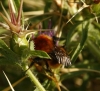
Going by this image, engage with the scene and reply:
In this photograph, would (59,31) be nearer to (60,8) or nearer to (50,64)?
(60,8)

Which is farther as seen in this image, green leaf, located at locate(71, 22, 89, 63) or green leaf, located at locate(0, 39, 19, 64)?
green leaf, located at locate(71, 22, 89, 63)

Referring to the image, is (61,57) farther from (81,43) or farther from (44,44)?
(81,43)

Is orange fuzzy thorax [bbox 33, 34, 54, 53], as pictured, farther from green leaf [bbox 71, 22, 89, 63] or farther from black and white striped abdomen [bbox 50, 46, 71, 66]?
green leaf [bbox 71, 22, 89, 63]

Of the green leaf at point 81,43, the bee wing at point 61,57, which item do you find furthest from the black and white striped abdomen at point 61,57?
the green leaf at point 81,43

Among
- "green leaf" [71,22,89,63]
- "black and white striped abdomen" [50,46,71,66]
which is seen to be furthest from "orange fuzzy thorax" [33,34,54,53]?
"green leaf" [71,22,89,63]

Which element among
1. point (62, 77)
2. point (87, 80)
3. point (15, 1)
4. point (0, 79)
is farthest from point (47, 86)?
point (0, 79)

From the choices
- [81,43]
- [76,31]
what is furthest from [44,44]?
[76,31]

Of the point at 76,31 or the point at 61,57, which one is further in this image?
the point at 76,31

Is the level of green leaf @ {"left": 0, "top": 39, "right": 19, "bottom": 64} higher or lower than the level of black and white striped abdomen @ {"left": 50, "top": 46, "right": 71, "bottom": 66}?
higher

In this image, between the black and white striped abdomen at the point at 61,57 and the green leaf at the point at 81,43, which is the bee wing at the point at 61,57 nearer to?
the black and white striped abdomen at the point at 61,57

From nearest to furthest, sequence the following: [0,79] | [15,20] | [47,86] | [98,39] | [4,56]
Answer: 1. [15,20]
2. [4,56]
3. [47,86]
4. [98,39]
5. [0,79]

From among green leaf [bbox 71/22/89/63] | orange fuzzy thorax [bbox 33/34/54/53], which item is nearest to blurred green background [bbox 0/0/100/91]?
green leaf [bbox 71/22/89/63]
